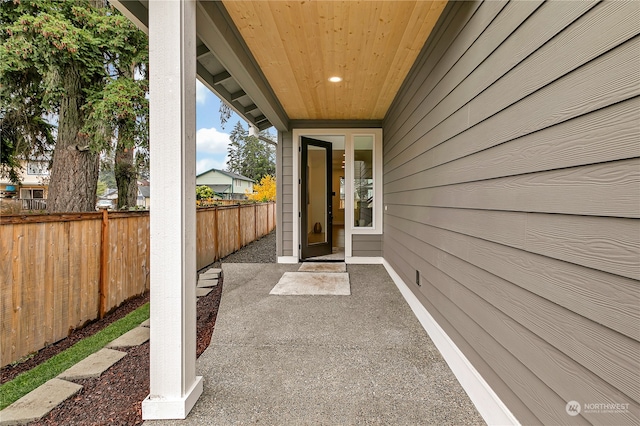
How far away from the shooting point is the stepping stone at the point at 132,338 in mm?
2351

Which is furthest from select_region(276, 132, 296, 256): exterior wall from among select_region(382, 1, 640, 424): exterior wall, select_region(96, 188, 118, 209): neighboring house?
select_region(382, 1, 640, 424): exterior wall

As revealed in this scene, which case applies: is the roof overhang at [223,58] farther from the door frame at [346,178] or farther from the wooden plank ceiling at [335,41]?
the door frame at [346,178]

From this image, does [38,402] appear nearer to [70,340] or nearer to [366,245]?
[70,340]

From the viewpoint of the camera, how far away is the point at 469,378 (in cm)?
174

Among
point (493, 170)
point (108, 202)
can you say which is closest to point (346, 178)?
point (493, 170)

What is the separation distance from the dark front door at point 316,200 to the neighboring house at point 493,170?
2.48 meters

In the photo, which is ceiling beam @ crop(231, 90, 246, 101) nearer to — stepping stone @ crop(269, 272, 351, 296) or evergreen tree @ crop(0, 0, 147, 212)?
evergreen tree @ crop(0, 0, 147, 212)

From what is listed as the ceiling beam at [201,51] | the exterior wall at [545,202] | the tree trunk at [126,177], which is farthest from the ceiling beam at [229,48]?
the tree trunk at [126,177]

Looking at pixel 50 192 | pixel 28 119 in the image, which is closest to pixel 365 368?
pixel 50 192

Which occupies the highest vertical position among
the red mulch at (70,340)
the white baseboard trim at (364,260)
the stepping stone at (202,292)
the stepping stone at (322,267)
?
the white baseboard trim at (364,260)

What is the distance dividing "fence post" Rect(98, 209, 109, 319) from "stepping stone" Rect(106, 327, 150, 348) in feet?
2.07

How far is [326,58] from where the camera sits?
2982 millimetres
